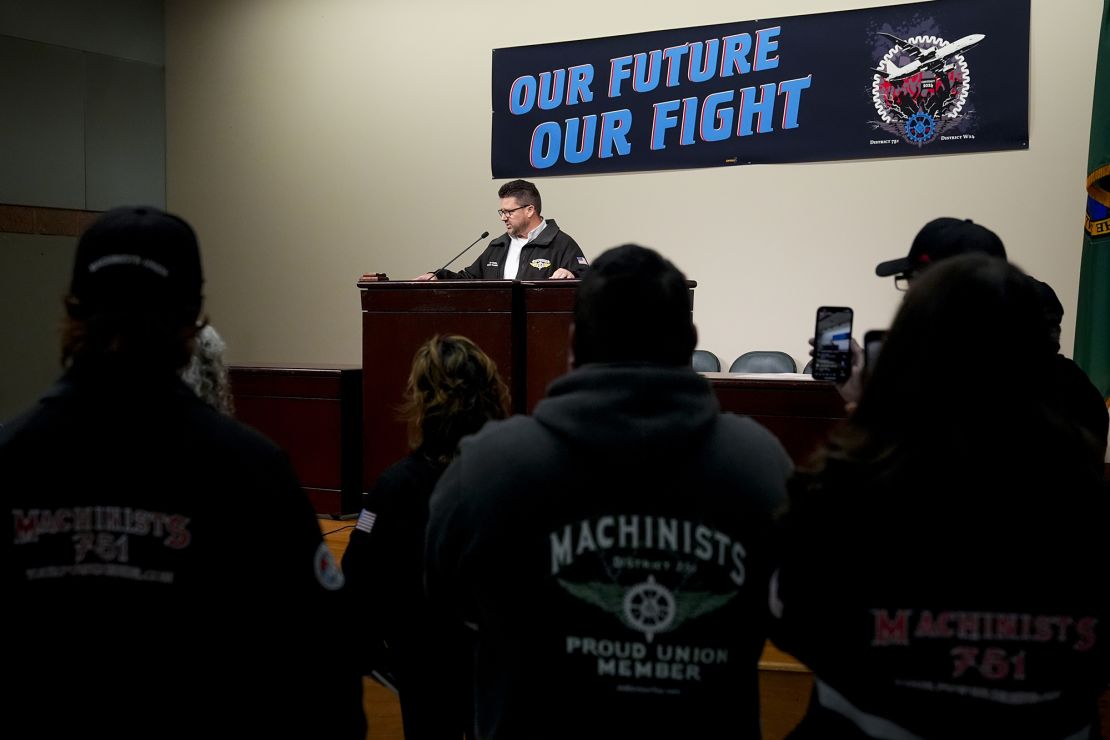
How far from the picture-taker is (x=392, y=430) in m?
4.37

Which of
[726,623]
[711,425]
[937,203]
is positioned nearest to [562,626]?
[726,623]

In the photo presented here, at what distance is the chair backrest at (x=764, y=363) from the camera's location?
17.6 feet

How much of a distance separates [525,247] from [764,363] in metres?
A: 1.47

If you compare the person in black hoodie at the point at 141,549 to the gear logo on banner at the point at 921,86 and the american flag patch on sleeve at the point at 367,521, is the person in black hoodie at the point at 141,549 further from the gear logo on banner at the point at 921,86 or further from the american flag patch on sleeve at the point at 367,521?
the gear logo on banner at the point at 921,86

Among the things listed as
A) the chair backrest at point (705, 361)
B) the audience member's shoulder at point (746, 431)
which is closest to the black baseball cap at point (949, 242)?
the audience member's shoulder at point (746, 431)

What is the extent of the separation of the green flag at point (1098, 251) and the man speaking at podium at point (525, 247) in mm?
2444

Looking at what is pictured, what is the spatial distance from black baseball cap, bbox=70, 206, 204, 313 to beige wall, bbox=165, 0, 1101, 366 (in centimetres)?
503

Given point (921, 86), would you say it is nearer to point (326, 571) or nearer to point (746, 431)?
point (746, 431)

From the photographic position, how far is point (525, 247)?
551cm

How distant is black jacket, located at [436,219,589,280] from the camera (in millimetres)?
5344

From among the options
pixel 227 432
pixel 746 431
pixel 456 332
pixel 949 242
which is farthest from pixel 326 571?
pixel 456 332

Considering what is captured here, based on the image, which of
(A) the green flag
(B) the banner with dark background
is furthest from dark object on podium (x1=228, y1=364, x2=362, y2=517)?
(A) the green flag

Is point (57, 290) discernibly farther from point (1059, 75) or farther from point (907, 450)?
point (907, 450)

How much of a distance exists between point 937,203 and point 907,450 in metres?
4.92
